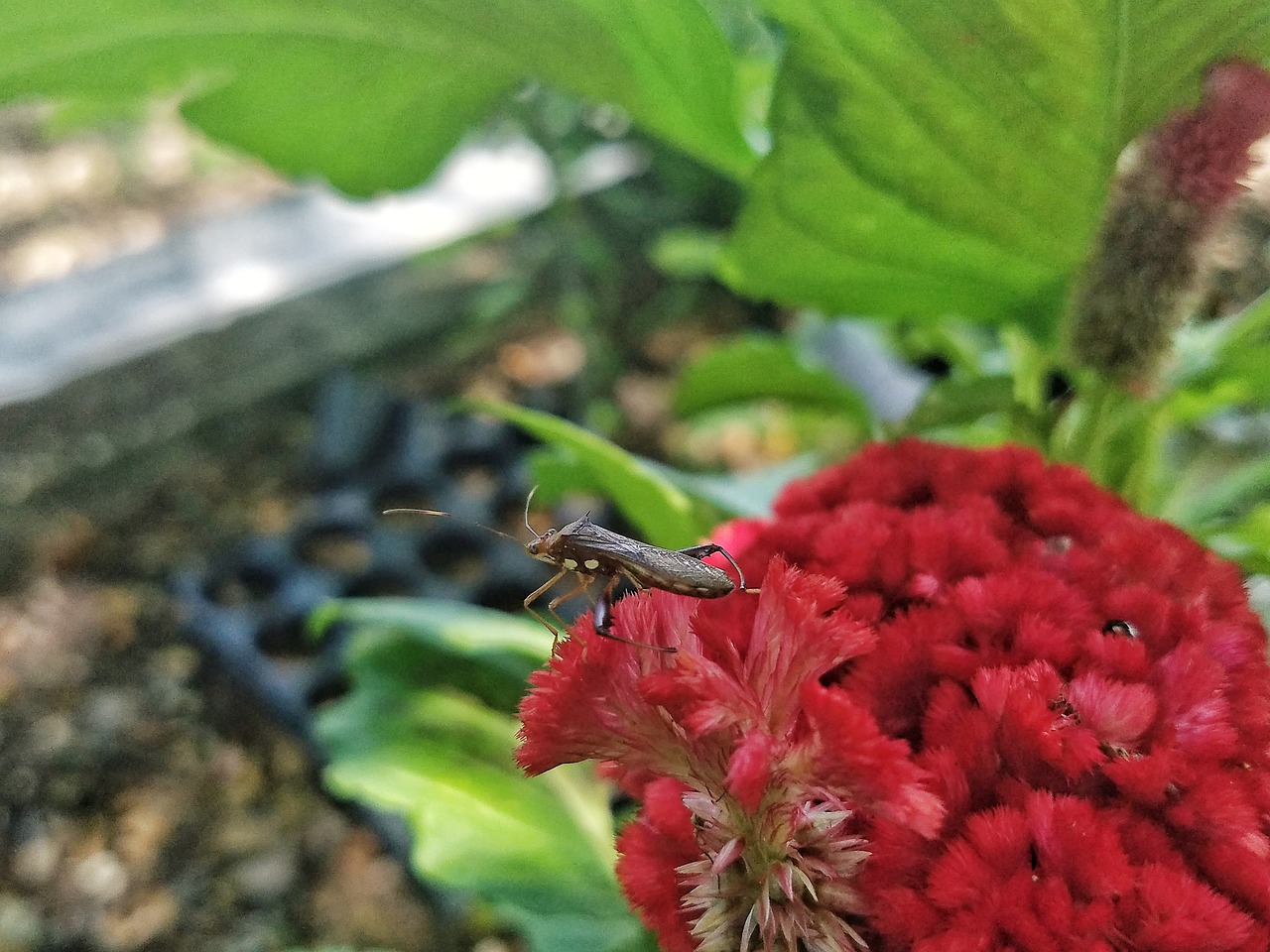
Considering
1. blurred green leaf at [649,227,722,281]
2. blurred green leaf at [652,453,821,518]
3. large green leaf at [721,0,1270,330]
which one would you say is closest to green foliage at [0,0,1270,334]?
large green leaf at [721,0,1270,330]

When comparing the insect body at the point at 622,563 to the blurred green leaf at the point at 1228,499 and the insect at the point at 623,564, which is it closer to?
the insect at the point at 623,564

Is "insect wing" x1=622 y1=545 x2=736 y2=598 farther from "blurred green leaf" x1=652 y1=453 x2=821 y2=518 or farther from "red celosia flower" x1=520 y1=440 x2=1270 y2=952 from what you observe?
"blurred green leaf" x1=652 y1=453 x2=821 y2=518

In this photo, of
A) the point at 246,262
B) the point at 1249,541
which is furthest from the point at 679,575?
the point at 246,262

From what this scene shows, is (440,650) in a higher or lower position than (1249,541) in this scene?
lower

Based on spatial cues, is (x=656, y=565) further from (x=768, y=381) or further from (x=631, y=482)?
(x=768, y=381)

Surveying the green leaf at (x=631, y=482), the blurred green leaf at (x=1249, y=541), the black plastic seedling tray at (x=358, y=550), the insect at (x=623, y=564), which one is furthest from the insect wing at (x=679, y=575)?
the black plastic seedling tray at (x=358, y=550)

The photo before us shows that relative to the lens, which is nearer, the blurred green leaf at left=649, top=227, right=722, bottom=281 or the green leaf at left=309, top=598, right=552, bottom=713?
the green leaf at left=309, top=598, right=552, bottom=713
